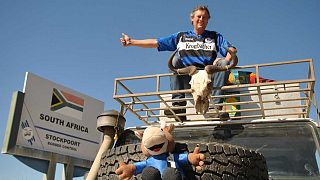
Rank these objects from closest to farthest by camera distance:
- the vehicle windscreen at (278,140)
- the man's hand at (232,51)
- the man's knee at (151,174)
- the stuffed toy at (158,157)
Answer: the man's knee at (151,174) → the stuffed toy at (158,157) → the vehicle windscreen at (278,140) → the man's hand at (232,51)

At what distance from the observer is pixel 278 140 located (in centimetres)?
287

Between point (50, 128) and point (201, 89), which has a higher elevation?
point (50, 128)

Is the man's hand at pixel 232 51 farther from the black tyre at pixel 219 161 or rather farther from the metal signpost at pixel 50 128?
the metal signpost at pixel 50 128

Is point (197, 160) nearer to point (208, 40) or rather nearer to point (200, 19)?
point (208, 40)

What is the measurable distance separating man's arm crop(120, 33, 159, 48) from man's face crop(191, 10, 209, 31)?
1.56ft

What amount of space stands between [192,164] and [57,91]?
39.7 ft

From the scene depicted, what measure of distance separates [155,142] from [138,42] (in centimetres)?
188

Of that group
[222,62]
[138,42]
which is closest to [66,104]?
[138,42]

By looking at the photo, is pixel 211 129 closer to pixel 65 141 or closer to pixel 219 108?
pixel 219 108

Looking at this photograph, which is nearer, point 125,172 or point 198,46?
point 125,172

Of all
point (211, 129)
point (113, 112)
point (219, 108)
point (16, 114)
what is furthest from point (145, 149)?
point (16, 114)

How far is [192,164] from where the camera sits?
5.99 ft

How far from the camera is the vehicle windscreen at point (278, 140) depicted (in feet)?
8.57

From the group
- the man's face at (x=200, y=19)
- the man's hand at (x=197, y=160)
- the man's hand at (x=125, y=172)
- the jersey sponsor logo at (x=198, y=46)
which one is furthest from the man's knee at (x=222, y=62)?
the man's hand at (x=125, y=172)
